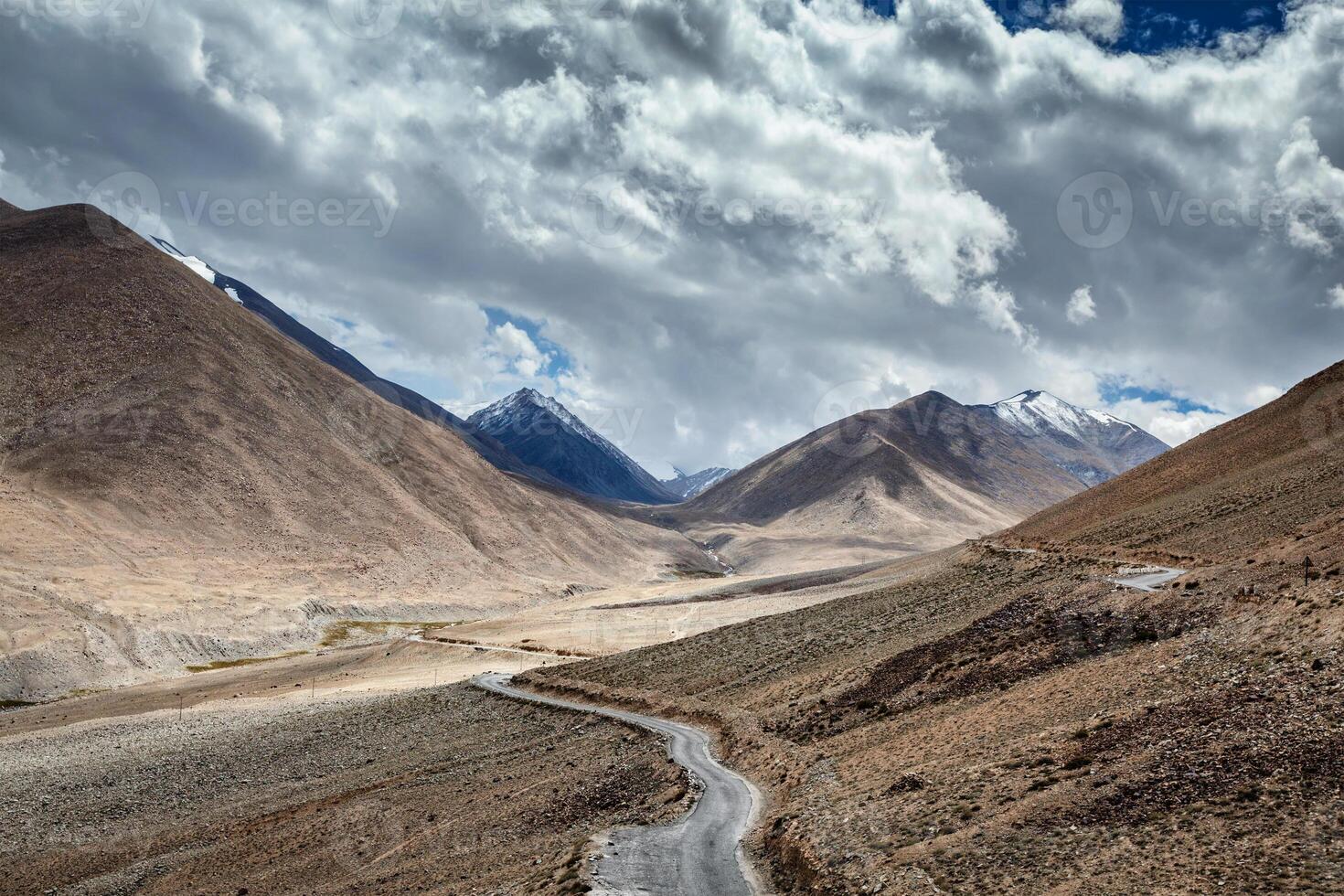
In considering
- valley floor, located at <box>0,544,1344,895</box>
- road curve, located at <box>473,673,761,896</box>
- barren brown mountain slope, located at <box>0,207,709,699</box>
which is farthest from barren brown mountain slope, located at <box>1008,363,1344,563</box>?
barren brown mountain slope, located at <box>0,207,709,699</box>

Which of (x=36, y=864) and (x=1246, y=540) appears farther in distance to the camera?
(x=1246, y=540)

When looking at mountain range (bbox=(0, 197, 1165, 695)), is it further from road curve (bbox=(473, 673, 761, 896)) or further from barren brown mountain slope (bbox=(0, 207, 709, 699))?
road curve (bbox=(473, 673, 761, 896))

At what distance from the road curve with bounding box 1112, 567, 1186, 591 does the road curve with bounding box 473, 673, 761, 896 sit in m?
19.4

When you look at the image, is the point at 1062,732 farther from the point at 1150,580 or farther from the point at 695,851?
the point at 1150,580

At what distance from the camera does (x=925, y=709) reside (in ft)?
94.0

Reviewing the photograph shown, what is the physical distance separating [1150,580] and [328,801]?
114 feet

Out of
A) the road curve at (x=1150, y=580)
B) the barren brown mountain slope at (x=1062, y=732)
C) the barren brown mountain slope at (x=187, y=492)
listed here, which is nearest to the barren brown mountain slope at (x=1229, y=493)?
the barren brown mountain slope at (x=1062, y=732)

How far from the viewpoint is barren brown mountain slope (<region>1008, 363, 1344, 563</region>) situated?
5056 centimetres

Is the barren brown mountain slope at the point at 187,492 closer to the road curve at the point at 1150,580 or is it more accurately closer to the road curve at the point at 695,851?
the road curve at the point at 695,851

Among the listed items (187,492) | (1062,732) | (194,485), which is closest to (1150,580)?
(1062,732)

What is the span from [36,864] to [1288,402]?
9253cm

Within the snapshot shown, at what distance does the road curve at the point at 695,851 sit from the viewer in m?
17.5

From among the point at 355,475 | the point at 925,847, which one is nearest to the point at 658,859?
the point at 925,847

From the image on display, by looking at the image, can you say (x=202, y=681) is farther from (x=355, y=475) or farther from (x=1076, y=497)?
(x=1076, y=497)
